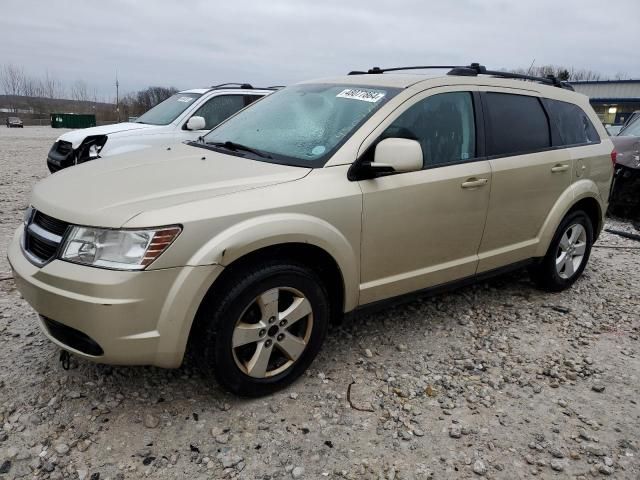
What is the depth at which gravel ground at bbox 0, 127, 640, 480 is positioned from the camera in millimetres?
2346

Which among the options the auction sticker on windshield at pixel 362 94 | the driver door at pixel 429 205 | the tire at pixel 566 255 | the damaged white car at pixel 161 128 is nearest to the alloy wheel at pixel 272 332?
the driver door at pixel 429 205

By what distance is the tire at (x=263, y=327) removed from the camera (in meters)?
2.51

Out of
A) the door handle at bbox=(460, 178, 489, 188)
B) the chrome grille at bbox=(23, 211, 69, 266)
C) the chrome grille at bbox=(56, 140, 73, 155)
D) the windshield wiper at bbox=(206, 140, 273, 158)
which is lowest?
the chrome grille at bbox=(56, 140, 73, 155)

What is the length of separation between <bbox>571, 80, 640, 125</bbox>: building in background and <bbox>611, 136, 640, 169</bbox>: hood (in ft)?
138

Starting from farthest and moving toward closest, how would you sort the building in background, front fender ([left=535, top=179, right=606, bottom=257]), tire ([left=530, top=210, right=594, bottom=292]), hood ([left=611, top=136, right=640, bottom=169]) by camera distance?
1. the building in background
2. hood ([left=611, top=136, right=640, bottom=169])
3. tire ([left=530, top=210, right=594, bottom=292])
4. front fender ([left=535, top=179, right=606, bottom=257])

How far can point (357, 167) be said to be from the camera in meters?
2.87

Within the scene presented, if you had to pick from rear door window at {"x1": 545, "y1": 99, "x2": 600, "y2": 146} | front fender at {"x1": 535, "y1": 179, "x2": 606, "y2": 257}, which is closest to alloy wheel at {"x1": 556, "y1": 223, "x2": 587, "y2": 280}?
front fender at {"x1": 535, "y1": 179, "x2": 606, "y2": 257}

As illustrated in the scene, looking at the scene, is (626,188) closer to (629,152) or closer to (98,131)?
(629,152)

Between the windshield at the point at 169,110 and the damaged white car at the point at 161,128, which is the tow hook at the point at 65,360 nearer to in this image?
the damaged white car at the point at 161,128

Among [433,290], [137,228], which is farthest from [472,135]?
[137,228]

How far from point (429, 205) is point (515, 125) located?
120cm

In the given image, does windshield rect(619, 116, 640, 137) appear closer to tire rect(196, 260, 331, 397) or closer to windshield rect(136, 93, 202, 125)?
windshield rect(136, 93, 202, 125)

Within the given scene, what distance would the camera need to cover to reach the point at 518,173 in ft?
12.2

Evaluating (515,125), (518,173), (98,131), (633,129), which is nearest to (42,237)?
(518,173)
